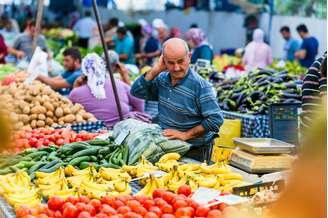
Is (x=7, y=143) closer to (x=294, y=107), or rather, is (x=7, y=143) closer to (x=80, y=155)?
(x=80, y=155)

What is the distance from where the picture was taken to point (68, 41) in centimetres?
1569

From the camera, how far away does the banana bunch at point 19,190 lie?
3.64 meters

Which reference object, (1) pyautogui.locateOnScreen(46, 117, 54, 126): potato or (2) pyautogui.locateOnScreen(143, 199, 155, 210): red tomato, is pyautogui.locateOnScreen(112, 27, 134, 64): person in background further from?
(2) pyautogui.locateOnScreen(143, 199, 155, 210): red tomato

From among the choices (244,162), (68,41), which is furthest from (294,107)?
(68,41)

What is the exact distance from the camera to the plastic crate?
632cm

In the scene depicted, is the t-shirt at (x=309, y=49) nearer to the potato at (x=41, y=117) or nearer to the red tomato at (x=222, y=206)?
the potato at (x=41, y=117)

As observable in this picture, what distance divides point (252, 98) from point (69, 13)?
13.7m

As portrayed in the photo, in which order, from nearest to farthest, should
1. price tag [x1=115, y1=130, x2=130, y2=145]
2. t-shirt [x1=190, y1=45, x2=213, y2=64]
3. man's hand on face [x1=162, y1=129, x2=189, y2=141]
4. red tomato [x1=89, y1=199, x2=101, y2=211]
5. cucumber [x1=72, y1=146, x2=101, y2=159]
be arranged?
red tomato [x1=89, y1=199, x2=101, y2=211] < cucumber [x1=72, y1=146, x2=101, y2=159] < price tag [x1=115, y1=130, x2=130, y2=145] < man's hand on face [x1=162, y1=129, x2=189, y2=141] < t-shirt [x1=190, y1=45, x2=213, y2=64]

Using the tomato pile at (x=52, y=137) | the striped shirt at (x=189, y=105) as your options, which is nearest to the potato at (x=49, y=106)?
the tomato pile at (x=52, y=137)

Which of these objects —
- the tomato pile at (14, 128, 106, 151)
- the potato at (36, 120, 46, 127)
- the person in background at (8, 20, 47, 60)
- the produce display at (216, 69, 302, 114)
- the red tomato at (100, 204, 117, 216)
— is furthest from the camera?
the person in background at (8, 20, 47, 60)

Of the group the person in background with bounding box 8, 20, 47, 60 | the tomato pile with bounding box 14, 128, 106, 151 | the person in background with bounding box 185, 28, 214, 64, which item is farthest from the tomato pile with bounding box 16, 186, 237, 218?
the person in background with bounding box 8, 20, 47, 60

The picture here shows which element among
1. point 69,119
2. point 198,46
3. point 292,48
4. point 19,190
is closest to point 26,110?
point 69,119

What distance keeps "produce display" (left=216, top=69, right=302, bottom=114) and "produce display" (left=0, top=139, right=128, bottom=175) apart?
2801mm

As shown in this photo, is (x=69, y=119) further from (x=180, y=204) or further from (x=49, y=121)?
(x=180, y=204)
